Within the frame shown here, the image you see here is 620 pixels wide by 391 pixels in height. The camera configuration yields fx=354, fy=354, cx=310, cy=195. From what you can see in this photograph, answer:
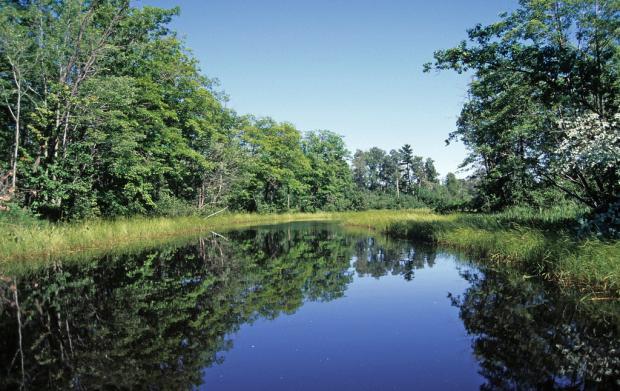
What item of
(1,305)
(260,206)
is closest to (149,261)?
(1,305)

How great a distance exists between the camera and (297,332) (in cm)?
681

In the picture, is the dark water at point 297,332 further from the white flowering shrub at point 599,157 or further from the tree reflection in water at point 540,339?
the white flowering shrub at point 599,157

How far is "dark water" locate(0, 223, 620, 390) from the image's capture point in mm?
4836

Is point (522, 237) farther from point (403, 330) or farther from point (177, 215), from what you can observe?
point (177, 215)

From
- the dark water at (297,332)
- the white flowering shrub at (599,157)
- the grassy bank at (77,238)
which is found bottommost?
the dark water at (297,332)

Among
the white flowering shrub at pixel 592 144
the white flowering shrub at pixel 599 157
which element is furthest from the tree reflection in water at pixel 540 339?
the white flowering shrub at pixel 592 144

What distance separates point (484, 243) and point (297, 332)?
10927 millimetres

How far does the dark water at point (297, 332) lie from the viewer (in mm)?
4836

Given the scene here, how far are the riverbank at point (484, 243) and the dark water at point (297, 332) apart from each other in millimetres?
999

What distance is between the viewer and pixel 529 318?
6.88 m

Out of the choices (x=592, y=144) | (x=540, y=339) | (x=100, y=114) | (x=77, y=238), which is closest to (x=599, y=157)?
(x=592, y=144)

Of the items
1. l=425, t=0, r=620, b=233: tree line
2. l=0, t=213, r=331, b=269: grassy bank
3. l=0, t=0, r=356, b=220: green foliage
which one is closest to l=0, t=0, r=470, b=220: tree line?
l=0, t=0, r=356, b=220: green foliage

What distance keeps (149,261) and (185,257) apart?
167cm

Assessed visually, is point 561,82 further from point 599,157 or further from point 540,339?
point 540,339
